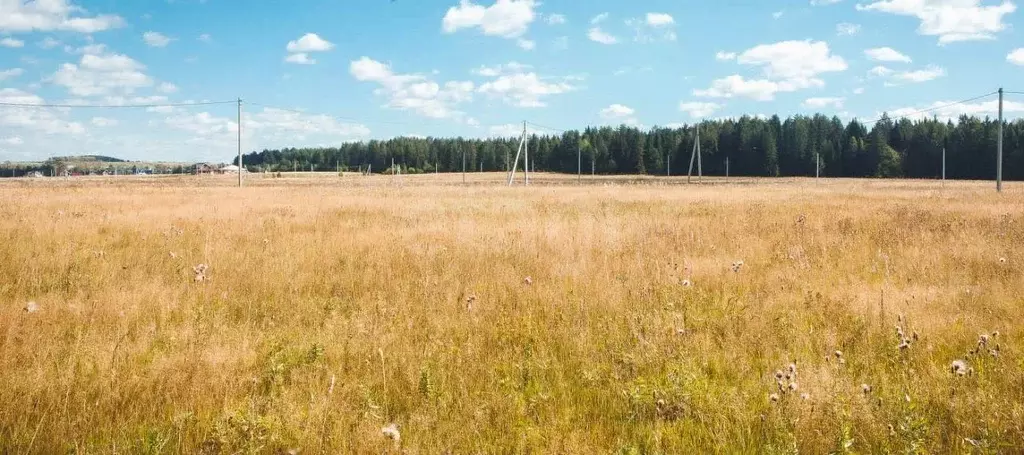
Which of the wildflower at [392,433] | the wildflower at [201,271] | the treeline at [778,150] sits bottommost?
the wildflower at [392,433]

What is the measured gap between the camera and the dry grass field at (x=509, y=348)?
3.07 metres

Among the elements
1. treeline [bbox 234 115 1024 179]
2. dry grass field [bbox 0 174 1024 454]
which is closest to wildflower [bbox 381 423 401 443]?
dry grass field [bbox 0 174 1024 454]

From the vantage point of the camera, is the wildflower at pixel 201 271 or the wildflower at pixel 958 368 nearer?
the wildflower at pixel 958 368

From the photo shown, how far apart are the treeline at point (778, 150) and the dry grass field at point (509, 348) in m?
104

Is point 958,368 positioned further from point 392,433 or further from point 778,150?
point 778,150

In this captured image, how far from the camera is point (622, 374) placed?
399 cm

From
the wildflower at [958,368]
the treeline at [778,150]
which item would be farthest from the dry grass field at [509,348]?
the treeline at [778,150]

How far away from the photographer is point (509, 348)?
177 inches

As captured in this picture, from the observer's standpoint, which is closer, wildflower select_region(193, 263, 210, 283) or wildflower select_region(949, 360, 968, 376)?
wildflower select_region(949, 360, 968, 376)

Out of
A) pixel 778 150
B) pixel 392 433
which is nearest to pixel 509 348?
pixel 392 433

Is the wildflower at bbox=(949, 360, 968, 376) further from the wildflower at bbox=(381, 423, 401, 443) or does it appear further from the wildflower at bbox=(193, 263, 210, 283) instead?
the wildflower at bbox=(193, 263, 210, 283)

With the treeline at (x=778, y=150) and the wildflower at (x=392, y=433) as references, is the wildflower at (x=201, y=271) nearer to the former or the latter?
the wildflower at (x=392, y=433)

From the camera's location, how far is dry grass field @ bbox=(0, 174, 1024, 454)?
3072 mm

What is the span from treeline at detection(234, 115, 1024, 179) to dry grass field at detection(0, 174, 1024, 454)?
103933mm
